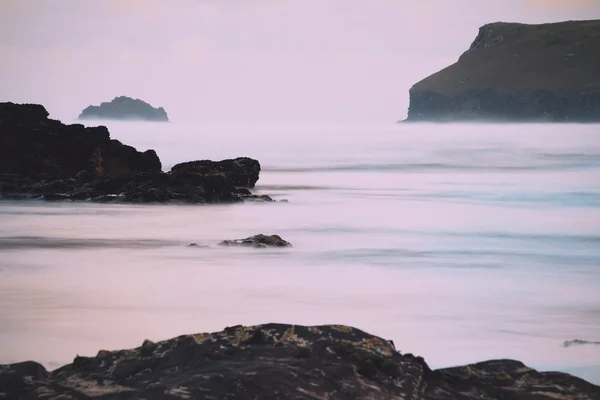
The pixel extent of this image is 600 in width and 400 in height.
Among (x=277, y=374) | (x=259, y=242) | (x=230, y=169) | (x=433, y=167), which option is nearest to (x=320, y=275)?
(x=259, y=242)

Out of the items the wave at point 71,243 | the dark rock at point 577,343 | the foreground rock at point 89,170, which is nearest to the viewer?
the dark rock at point 577,343

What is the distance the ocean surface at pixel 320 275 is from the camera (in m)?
10.4

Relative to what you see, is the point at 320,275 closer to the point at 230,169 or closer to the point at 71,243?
the point at 71,243

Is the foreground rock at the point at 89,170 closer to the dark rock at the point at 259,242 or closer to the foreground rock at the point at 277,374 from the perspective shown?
the dark rock at the point at 259,242

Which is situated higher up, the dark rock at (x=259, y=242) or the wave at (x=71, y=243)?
the dark rock at (x=259, y=242)

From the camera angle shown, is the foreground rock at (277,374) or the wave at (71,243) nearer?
the foreground rock at (277,374)

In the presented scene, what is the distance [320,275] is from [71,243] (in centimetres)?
578

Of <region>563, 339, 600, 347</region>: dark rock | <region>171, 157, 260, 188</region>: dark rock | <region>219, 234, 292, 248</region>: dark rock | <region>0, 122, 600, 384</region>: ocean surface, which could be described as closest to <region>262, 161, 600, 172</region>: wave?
<region>171, 157, 260, 188</region>: dark rock

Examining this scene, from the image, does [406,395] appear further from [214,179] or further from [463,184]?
[463,184]

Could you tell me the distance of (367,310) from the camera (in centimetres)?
1212

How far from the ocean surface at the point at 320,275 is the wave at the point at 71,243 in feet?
0.14

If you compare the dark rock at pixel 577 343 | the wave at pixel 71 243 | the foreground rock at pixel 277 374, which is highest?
the foreground rock at pixel 277 374

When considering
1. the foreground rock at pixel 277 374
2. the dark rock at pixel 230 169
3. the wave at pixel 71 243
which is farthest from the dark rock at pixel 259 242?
the foreground rock at pixel 277 374

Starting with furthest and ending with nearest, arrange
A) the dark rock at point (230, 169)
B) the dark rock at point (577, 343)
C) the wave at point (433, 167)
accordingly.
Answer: the wave at point (433, 167) → the dark rock at point (230, 169) → the dark rock at point (577, 343)
